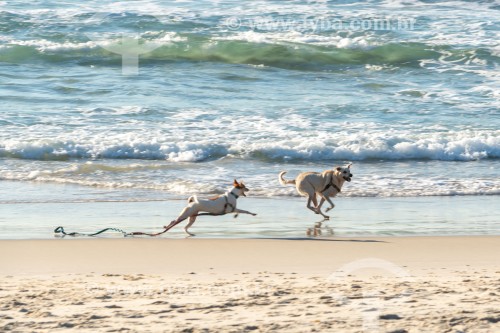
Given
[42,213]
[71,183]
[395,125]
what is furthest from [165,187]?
[395,125]

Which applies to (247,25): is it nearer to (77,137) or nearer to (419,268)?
(77,137)

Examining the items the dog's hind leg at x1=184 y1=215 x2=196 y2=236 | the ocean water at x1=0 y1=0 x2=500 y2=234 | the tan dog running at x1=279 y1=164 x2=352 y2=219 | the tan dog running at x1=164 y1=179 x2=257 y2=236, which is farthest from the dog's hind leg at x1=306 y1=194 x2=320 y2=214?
the dog's hind leg at x1=184 y1=215 x2=196 y2=236

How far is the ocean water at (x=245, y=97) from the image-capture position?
487 inches

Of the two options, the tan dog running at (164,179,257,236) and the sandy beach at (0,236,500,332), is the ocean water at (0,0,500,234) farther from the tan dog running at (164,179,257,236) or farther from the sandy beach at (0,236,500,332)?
the tan dog running at (164,179,257,236)

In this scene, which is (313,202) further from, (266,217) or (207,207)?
(207,207)

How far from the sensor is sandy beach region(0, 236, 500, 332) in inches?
219

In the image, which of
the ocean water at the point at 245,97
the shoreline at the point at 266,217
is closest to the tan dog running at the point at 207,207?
the shoreline at the point at 266,217

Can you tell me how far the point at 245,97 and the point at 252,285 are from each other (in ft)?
37.8

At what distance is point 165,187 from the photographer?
37.9 ft

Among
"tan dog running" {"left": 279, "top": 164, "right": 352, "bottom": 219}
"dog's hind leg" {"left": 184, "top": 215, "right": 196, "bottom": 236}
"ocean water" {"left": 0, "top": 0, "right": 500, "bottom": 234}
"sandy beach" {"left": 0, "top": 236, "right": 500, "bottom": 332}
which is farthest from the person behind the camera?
"ocean water" {"left": 0, "top": 0, "right": 500, "bottom": 234}

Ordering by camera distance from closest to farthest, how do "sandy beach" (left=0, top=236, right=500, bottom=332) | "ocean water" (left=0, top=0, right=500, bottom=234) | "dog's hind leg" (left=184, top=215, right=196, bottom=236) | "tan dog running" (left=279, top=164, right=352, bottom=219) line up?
"sandy beach" (left=0, top=236, right=500, bottom=332) < "dog's hind leg" (left=184, top=215, right=196, bottom=236) < "tan dog running" (left=279, top=164, right=352, bottom=219) < "ocean water" (left=0, top=0, right=500, bottom=234)

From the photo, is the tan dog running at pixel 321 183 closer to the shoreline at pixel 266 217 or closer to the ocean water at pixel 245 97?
the shoreline at pixel 266 217

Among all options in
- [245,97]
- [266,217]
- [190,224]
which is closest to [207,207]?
[190,224]

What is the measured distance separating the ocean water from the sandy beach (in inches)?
68.2
